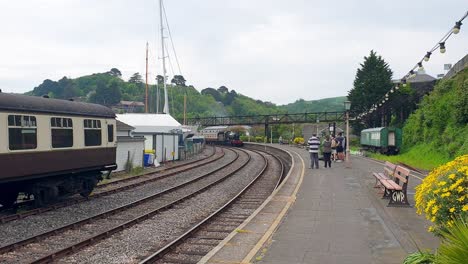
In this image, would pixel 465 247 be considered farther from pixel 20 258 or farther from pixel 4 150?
pixel 4 150

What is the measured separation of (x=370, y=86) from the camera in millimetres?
61906

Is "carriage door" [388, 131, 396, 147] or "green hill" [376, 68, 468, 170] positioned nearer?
"green hill" [376, 68, 468, 170]

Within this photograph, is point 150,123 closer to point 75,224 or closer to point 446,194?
point 75,224

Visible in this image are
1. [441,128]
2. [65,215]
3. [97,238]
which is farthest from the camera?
[441,128]

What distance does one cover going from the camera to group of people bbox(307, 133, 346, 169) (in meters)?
22.9

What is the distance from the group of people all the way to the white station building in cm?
1148

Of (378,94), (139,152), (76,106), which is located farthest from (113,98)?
(76,106)

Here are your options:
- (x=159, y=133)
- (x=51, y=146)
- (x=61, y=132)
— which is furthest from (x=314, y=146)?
(x=159, y=133)

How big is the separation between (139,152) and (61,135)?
545 inches

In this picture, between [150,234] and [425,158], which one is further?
[425,158]

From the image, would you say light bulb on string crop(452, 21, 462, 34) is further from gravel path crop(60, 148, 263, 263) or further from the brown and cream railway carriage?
the brown and cream railway carriage

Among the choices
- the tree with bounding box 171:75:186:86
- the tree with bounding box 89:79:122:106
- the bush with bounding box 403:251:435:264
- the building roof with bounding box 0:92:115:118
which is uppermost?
the tree with bounding box 171:75:186:86

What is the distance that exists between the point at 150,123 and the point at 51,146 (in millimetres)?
24953

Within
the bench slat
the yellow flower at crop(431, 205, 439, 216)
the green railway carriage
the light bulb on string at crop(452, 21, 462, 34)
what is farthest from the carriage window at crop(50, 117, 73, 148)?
the green railway carriage
